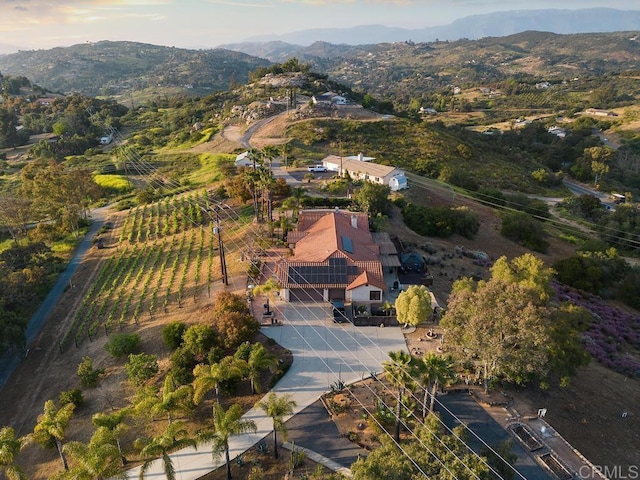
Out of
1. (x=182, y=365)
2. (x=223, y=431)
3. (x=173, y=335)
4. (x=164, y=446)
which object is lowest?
(x=182, y=365)

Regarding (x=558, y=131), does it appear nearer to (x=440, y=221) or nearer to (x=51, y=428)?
(x=440, y=221)

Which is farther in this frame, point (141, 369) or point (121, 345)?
point (121, 345)

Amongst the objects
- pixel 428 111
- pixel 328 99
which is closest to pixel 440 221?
pixel 328 99

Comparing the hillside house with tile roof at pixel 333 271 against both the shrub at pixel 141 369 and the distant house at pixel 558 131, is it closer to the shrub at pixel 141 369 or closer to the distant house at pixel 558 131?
the shrub at pixel 141 369

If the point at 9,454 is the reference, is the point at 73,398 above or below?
below

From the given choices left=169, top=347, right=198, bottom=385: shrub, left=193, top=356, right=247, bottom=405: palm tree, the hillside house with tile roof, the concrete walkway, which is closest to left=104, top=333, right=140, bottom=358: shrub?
left=169, top=347, right=198, bottom=385: shrub

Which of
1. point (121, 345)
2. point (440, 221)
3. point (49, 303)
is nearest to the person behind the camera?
point (121, 345)
